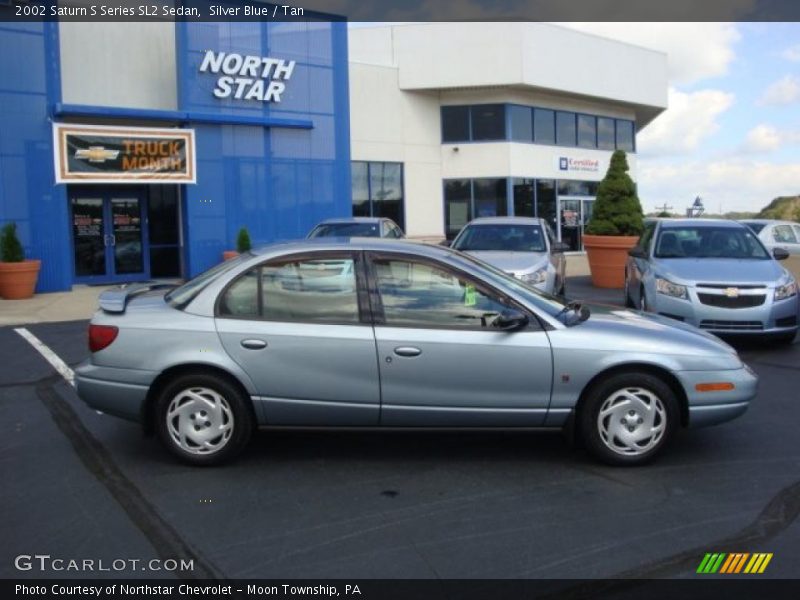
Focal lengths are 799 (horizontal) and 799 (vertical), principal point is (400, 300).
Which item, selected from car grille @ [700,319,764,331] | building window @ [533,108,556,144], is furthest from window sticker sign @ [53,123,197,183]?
building window @ [533,108,556,144]

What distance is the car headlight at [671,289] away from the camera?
369 inches

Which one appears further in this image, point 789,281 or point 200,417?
point 789,281

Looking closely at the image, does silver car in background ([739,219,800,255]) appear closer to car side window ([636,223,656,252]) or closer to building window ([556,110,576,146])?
car side window ([636,223,656,252])

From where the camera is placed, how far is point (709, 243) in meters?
10.7

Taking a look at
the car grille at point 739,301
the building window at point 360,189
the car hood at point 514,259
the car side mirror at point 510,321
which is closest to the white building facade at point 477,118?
the building window at point 360,189

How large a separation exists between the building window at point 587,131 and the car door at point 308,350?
85.4 feet

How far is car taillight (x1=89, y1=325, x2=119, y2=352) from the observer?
5.33m

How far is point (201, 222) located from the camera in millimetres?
19156

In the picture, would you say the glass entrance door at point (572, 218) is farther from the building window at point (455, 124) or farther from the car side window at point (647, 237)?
the car side window at point (647, 237)

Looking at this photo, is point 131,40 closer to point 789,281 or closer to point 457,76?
point 457,76

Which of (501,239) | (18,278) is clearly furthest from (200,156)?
(501,239)

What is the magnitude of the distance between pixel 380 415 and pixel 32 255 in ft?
45.8
